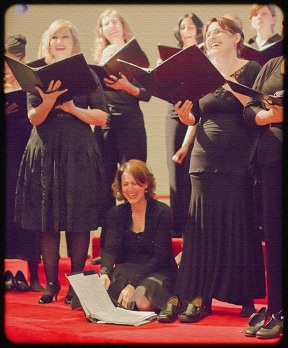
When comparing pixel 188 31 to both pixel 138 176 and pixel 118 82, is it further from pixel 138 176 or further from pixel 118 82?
pixel 138 176

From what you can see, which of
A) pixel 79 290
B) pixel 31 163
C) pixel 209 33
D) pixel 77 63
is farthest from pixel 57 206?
pixel 209 33

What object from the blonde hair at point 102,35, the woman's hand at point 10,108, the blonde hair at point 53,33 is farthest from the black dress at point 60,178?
the blonde hair at point 102,35

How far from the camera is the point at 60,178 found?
147 inches

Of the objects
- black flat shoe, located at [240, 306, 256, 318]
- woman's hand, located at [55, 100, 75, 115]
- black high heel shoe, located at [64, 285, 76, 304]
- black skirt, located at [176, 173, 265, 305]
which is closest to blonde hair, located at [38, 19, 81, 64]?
woman's hand, located at [55, 100, 75, 115]

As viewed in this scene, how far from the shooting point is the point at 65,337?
117 inches

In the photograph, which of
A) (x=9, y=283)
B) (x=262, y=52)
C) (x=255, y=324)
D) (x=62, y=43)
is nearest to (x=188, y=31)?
(x=262, y=52)

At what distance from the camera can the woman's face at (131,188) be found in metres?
3.66

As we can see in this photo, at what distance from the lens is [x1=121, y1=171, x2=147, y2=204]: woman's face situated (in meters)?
3.66

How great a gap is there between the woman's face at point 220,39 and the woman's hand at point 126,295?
51.1 inches

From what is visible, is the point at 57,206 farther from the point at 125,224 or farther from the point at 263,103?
the point at 263,103

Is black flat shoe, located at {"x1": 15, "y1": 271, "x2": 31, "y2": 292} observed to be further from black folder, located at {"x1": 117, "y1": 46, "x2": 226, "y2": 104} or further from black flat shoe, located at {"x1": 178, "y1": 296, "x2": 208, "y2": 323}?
black folder, located at {"x1": 117, "y1": 46, "x2": 226, "y2": 104}

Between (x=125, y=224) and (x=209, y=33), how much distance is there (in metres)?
1.15

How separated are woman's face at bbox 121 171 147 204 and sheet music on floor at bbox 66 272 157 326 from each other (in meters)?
0.48

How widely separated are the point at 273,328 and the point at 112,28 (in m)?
2.23
